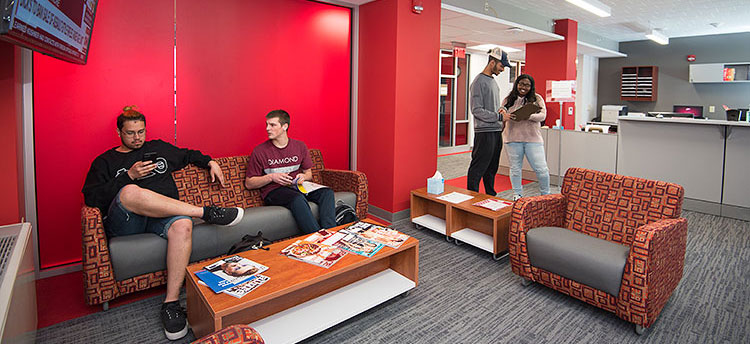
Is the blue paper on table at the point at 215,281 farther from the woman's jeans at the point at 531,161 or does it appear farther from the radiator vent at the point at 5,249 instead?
the woman's jeans at the point at 531,161

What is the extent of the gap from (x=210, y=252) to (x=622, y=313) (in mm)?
2562

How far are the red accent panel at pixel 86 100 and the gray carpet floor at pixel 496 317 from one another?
0.97 metres

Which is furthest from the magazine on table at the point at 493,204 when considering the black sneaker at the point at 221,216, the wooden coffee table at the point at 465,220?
the black sneaker at the point at 221,216

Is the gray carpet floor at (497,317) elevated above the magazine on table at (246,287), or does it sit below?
below

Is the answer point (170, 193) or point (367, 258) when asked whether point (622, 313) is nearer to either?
point (367, 258)

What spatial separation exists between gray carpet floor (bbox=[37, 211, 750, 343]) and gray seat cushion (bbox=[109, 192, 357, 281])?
10.7 inches

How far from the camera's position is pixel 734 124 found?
4.22 m

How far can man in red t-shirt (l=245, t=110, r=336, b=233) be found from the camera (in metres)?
3.34

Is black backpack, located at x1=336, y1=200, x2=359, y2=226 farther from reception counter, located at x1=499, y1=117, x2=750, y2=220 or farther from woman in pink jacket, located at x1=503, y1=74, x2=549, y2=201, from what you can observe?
reception counter, located at x1=499, y1=117, x2=750, y2=220

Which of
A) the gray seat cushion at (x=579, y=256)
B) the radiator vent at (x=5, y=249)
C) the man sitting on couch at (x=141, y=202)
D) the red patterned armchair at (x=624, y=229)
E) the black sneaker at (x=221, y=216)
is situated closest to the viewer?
the radiator vent at (x=5, y=249)

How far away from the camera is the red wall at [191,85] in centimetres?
299

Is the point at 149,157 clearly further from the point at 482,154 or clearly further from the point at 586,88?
the point at 586,88

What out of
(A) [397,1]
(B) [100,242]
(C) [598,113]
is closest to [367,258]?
(B) [100,242]

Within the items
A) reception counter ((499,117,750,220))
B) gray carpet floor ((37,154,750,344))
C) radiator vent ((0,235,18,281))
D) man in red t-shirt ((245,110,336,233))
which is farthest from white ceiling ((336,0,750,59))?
radiator vent ((0,235,18,281))
